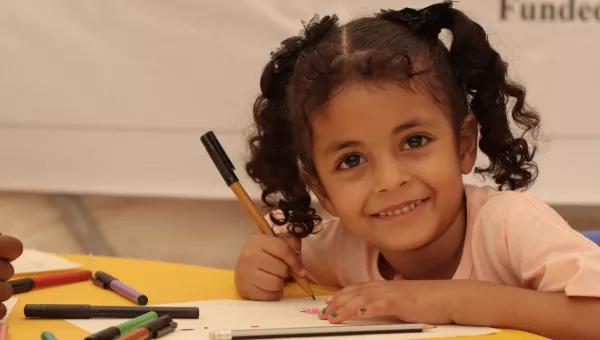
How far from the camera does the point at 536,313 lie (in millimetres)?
700

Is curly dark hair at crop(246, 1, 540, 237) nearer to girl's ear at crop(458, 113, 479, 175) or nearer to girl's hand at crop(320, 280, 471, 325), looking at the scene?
girl's ear at crop(458, 113, 479, 175)

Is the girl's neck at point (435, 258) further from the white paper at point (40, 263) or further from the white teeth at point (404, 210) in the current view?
the white paper at point (40, 263)

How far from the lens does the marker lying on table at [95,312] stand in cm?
72

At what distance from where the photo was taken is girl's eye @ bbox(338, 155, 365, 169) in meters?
0.81

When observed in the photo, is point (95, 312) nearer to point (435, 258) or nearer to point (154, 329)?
point (154, 329)

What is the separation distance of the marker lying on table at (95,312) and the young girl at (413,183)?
135 mm

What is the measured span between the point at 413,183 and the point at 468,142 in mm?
137

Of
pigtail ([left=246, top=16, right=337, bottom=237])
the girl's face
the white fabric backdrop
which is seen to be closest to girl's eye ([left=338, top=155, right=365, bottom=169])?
the girl's face

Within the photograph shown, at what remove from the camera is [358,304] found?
2.33ft

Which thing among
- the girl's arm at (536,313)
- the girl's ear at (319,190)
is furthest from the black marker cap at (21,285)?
the girl's arm at (536,313)

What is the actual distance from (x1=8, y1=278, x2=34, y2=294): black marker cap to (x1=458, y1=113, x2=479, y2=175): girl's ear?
487mm

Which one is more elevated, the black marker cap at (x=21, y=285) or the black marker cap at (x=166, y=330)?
the black marker cap at (x=166, y=330)

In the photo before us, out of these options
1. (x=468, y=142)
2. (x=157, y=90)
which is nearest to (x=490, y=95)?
(x=468, y=142)

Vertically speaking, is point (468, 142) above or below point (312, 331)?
above
